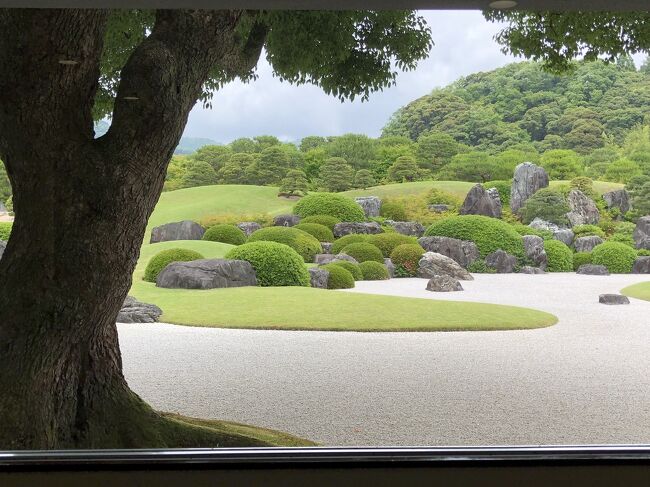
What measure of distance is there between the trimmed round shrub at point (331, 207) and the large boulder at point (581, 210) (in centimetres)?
129

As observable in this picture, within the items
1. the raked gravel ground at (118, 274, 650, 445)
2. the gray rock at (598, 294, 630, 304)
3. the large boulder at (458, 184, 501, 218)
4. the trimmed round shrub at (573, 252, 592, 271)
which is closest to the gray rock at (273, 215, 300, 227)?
the raked gravel ground at (118, 274, 650, 445)

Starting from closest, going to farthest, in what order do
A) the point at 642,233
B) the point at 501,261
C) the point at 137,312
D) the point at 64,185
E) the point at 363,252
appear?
1. the point at 64,185
2. the point at 137,312
3. the point at 642,233
4. the point at 501,261
5. the point at 363,252

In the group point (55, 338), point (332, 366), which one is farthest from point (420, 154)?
point (55, 338)

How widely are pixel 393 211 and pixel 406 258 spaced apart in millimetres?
310

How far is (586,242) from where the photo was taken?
164 inches

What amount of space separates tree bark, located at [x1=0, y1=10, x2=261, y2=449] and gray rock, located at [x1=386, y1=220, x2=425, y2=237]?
73.0 inches

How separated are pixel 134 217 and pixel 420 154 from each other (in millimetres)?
2077

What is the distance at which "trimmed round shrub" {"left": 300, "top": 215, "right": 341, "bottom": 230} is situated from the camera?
4.19 m

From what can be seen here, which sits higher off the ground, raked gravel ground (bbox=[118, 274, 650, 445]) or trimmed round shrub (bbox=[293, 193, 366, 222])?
trimmed round shrub (bbox=[293, 193, 366, 222])

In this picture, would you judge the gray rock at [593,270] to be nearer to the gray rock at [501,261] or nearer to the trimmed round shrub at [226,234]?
the gray rock at [501,261]

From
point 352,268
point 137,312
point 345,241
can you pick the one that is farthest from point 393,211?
point 137,312

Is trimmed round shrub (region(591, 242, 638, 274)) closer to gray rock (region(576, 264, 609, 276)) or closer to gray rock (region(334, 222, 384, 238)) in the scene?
gray rock (region(576, 264, 609, 276))

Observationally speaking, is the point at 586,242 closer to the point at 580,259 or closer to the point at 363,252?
the point at 580,259

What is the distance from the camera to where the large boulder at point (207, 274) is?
407cm
